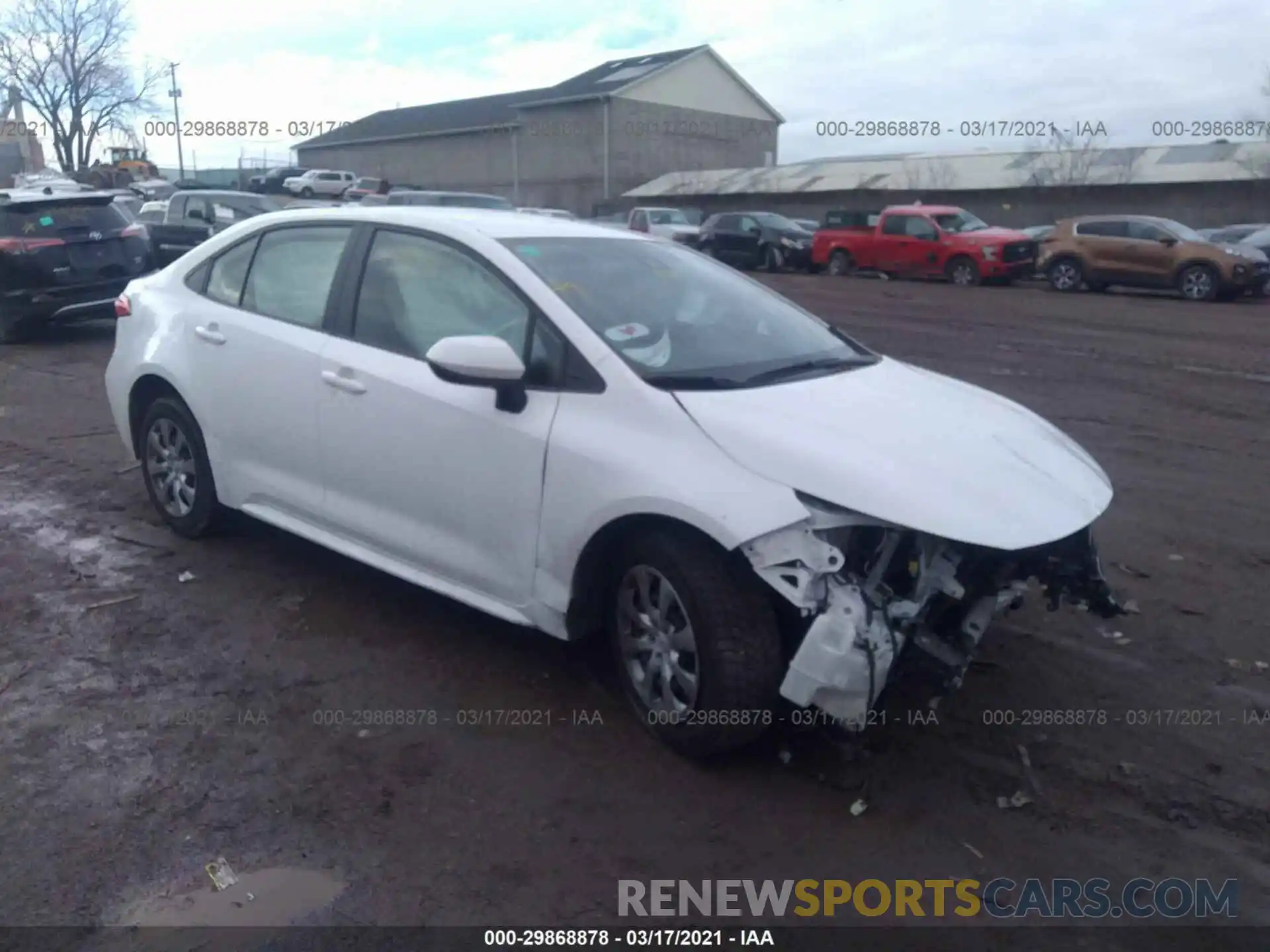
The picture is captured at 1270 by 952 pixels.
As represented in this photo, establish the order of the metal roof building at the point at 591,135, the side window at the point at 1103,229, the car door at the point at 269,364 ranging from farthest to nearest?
1. the metal roof building at the point at 591,135
2. the side window at the point at 1103,229
3. the car door at the point at 269,364

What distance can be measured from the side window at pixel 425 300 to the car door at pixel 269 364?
267mm

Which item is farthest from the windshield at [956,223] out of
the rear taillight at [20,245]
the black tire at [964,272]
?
the rear taillight at [20,245]

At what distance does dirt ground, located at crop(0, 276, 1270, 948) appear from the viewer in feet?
10.5

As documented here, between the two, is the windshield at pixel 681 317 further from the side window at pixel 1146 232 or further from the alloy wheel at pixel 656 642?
the side window at pixel 1146 232

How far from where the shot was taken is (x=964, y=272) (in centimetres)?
2380

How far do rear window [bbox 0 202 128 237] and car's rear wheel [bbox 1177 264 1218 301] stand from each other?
17.5 meters

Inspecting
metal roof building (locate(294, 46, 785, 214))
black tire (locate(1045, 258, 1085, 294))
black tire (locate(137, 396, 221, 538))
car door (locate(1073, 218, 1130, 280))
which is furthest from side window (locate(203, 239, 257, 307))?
metal roof building (locate(294, 46, 785, 214))

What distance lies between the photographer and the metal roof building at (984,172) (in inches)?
1355

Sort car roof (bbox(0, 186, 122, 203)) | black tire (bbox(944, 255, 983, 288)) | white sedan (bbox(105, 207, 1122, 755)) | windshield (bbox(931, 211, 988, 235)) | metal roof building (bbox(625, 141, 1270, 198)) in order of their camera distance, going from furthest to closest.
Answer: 1. metal roof building (bbox(625, 141, 1270, 198))
2. windshield (bbox(931, 211, 988, 235))
3. black tire (bbox(944, 255, 983, 288))
4. car roof (bbox(0, 186, 122, 203))
5. white sedan (bbox(105, 207, 1122, 755))

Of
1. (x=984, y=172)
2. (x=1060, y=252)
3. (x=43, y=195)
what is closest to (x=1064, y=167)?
(x=984, y=172)

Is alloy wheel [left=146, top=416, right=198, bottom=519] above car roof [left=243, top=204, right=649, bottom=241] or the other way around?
the other way around

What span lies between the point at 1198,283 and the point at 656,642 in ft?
64.4

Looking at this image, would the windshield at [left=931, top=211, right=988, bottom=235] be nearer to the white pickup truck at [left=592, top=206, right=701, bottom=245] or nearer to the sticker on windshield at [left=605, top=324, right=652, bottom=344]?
the white pickup truck at [left=592, top=206, right=701, bottom=245]

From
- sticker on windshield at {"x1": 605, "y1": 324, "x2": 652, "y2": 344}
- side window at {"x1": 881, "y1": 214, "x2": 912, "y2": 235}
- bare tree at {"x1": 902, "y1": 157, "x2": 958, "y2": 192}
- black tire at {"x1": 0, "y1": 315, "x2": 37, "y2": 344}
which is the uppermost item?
bare tree at {"x1": 902, "y1": 157, "x2": 958, "y2": 192}
